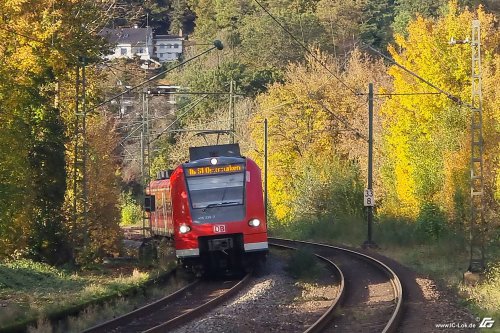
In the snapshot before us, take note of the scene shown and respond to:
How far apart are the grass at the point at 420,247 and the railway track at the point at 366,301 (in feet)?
4.46

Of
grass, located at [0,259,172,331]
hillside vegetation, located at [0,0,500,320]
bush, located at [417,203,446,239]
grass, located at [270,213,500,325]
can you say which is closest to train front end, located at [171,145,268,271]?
grass, located at [0,259,172,331]

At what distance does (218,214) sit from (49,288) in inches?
180

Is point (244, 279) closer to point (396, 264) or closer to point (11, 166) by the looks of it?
point (396, 264)

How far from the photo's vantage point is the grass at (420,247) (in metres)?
17.9

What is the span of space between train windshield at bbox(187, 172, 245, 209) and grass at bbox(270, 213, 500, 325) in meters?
5.68

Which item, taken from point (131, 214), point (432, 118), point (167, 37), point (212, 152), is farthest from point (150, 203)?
point (167, 37)

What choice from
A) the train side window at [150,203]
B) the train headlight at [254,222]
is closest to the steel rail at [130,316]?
the train headlight at [254,222]

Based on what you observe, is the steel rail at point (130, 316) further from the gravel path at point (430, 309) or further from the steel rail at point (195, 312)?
the gravel path at point (430, 309)

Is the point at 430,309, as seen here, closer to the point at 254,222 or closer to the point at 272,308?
the point at 272,308

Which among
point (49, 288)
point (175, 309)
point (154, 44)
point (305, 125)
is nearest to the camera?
point (175, 309)

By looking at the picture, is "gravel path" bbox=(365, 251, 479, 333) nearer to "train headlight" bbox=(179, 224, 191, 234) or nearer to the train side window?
"train headlight" bbox=(179, 224, 191, 234)

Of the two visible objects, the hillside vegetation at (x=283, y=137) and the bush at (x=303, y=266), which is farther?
the hillside vegetation at (x=283, y=137)

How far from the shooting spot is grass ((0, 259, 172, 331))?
1552cm

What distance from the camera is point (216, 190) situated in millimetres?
22188
